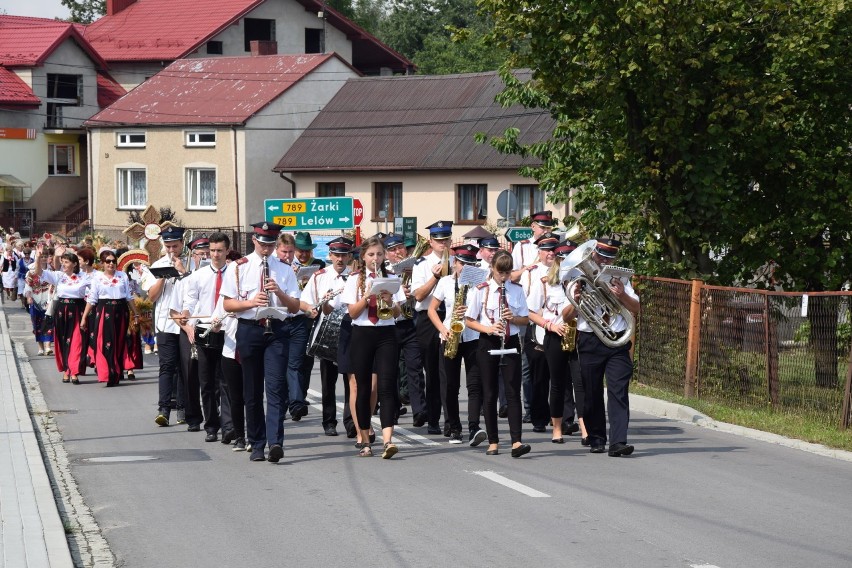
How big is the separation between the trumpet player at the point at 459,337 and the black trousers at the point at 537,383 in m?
0.98

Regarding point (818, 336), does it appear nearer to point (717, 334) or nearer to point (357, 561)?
point (717, 334)

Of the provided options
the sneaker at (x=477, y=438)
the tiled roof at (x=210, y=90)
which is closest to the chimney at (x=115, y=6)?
the tiled roof at (x=210, y=90)

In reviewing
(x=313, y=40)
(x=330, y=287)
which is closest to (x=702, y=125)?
(x=330, y=287)

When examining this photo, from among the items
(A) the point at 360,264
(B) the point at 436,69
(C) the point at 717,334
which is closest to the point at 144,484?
(A) the point at 360,264

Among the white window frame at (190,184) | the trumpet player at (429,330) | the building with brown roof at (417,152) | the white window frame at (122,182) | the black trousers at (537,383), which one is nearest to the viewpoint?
the trumpet player at (429,330)

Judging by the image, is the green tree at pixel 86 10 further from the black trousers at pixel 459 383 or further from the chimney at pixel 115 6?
the black trousers at pixel 459 383

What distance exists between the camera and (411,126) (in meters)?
48.8

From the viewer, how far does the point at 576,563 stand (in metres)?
7.60

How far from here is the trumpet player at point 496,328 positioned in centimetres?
1178

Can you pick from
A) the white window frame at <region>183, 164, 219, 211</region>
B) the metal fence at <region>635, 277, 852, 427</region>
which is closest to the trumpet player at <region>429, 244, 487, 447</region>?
the metal fence at <region>635, 277, 852, 427</region>

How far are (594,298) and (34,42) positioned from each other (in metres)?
57.5

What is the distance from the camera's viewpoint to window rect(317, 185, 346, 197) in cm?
4928

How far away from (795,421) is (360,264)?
5123 millimetres

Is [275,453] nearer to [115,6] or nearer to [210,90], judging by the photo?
[210,90]
